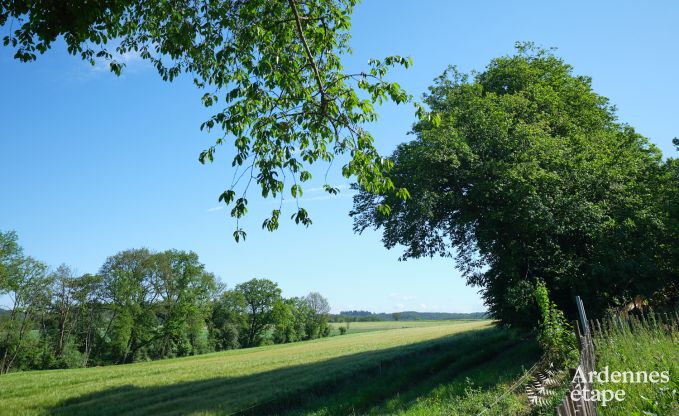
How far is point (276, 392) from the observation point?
2020cm

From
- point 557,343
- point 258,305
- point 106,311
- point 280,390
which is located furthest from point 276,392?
point 258,305

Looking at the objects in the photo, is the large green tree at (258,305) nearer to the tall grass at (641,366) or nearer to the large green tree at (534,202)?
the large green tree at (534,202)

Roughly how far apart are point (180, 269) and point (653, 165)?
62.1m

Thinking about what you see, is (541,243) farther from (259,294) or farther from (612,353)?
(259,294)

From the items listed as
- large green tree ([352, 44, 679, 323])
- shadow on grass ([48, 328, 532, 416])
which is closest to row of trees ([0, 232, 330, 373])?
shadow on grass ([48, 328, 532, 416])

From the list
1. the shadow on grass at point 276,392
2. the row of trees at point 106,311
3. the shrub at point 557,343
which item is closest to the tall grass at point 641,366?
the shrub at point 557,343

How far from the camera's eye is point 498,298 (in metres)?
21.6

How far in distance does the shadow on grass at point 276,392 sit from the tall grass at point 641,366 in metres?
9.64

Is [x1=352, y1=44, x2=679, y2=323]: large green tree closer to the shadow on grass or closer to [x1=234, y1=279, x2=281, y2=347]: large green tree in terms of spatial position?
the shadow on grass

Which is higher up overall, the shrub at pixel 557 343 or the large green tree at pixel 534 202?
the large green tree at pixel 534 202

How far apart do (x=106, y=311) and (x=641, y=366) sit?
2596 inches

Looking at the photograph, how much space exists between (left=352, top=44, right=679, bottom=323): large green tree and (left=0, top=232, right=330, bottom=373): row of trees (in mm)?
49239

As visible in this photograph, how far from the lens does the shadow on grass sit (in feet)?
57.9

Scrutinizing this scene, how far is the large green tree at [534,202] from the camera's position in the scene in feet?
61.9
